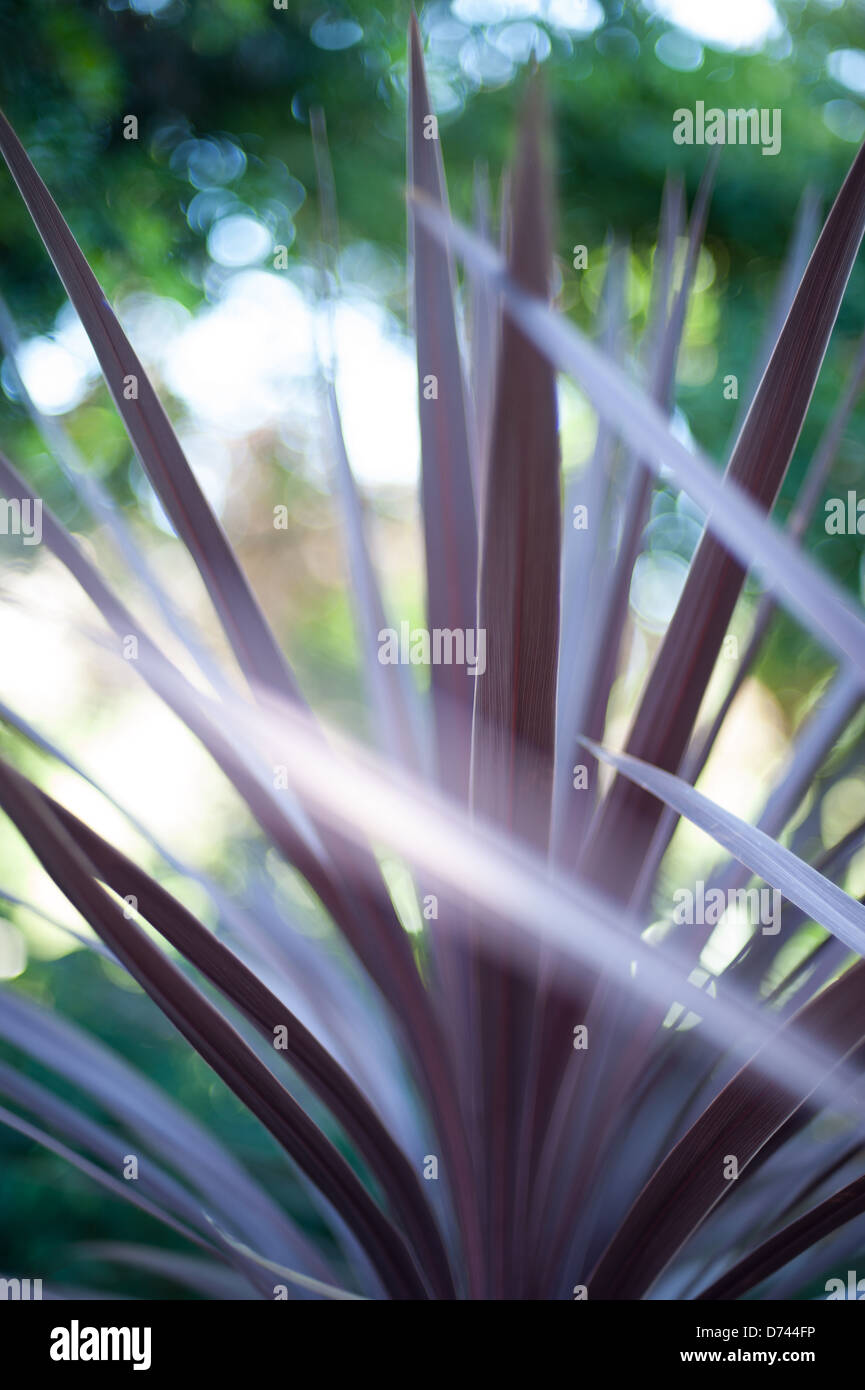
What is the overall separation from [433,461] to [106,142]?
855 millimetres

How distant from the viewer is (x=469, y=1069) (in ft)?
1.17

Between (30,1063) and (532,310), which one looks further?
(30,1063)

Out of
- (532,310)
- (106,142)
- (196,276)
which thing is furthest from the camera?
(196,276)

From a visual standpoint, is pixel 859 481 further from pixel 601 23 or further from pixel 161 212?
pixel 161 212

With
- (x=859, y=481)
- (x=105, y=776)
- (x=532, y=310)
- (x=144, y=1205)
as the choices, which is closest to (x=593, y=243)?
(x=859, y=481)

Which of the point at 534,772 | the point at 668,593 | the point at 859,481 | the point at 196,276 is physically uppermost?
the point at 196,276

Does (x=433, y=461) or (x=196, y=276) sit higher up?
(x=196, y=276)

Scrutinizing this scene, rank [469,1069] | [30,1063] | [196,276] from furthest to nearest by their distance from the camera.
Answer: [196,276] → [30,1063] → [469,1069]

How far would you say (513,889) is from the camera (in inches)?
11.5

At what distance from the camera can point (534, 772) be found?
28 cm

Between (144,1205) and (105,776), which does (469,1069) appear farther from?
(105,776)

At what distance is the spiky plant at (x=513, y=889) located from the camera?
0.27 meters

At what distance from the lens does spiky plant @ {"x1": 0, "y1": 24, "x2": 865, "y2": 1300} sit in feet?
0.87

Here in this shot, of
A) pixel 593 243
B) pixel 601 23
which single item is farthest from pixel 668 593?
pixel 601 23
